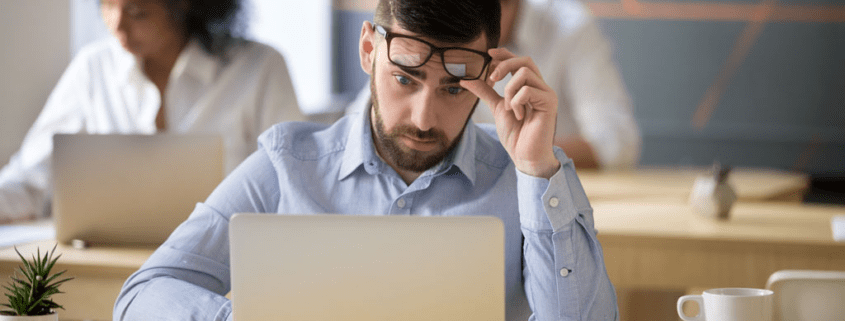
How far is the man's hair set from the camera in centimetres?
128

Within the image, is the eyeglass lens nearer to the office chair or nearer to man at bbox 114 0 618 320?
man at bbox 114 0 618 320

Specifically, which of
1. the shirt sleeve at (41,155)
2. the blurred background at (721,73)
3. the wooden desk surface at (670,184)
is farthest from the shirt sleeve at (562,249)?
the blurred background at (721,73)

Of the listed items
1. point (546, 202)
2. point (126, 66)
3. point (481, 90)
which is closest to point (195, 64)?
point (126, 66)

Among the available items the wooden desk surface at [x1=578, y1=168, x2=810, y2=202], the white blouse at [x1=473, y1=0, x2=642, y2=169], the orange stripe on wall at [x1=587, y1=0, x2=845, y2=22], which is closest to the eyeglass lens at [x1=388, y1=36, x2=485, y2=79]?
the wooden desk surface at [x1=578, y1=168, x2=810, y2=202]

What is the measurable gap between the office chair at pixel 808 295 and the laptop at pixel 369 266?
438 millimetres

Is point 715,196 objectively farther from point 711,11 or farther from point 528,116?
point 711,11

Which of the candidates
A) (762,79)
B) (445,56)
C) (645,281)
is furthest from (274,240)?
(762,79)

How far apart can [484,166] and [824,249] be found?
98cm

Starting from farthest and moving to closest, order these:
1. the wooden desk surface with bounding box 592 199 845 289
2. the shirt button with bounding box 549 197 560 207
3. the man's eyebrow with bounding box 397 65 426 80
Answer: the wooden desk surface with bounding box 592 199 845 289 < the man's eyebrow with bounding box 397 65 426 80 < the shirt button with bounding box 549 197 560 207

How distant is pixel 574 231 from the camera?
48.1 inches

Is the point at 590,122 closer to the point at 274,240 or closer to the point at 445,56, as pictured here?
the point at 445,56

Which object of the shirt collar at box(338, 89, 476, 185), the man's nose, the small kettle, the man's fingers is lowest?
the small kettle

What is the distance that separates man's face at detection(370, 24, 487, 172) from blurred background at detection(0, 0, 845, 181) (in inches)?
168

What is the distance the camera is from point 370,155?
56.1 inches
